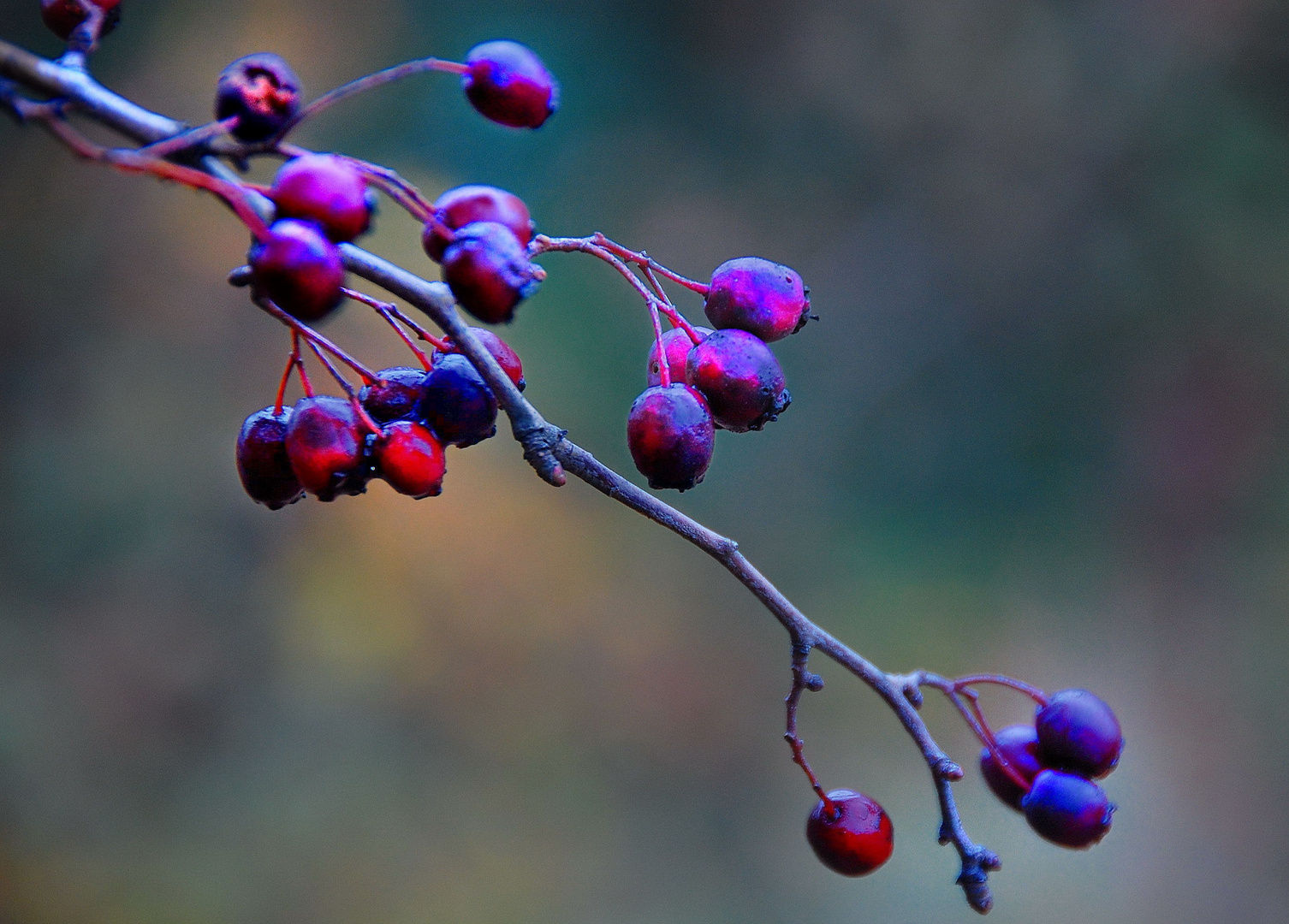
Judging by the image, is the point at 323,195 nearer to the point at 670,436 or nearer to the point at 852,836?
the point at 670,436

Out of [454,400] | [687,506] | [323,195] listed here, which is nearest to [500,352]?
[454,400]

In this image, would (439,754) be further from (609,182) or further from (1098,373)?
(1098,373)

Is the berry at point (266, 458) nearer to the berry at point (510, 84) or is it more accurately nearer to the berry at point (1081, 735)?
the berry at point (510, 84)

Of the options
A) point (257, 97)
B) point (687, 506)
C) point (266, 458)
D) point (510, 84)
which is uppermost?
point (687, 506)

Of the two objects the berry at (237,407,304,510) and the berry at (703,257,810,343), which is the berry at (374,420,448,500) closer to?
the berry at (237,407,304,510)

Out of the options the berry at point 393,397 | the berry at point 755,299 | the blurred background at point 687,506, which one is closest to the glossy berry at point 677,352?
the berry at point 755,299

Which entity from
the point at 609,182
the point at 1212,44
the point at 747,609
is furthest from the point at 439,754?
the point at 1212,44

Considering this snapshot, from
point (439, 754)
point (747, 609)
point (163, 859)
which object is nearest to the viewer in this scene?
point (163, 859)
